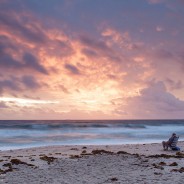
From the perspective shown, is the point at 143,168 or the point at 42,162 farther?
the point at 42,162

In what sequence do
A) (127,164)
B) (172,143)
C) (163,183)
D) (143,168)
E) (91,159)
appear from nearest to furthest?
1. (163,183)
2. (143,168)
3. (127,164)
4. (91,159)
5. (172,143)

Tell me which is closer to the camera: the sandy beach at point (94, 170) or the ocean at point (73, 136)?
the sandy beach at point (94, 170)

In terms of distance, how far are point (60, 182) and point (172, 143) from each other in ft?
28.9

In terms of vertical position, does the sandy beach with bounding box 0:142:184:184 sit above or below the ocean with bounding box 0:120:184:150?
below

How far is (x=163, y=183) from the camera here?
311 inches

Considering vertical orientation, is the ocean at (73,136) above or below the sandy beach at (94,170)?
above

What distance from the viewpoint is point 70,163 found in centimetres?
1079

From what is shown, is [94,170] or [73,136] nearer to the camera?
[94,170]

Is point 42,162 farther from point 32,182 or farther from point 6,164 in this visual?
point 32,182

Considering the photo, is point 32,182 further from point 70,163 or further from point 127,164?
point 127,164

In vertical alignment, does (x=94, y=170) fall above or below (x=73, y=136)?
below

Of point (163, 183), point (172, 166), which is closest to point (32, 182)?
point (163, 183)

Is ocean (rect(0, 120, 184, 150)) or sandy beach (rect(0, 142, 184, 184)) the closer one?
sandy beach (rect(0, 142, 184, 184))

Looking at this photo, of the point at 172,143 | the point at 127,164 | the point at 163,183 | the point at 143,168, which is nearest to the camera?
the point at 163,183
